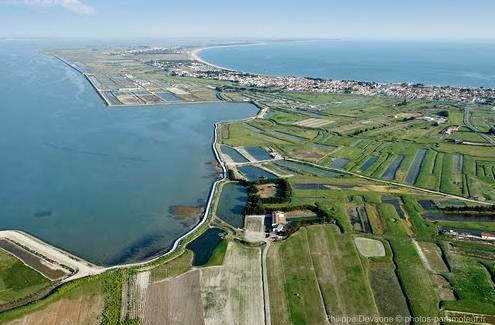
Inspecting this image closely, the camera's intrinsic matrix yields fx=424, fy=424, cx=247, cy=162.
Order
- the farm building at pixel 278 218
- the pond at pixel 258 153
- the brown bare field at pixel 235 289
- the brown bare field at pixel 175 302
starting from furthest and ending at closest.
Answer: the pond at pixel 258 153
the farm building at pixel 278 218
the brown bare field at pixel 235 289
the brown bare field at pixel 175 302

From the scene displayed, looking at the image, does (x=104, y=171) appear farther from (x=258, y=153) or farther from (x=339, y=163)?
(x=339, y=163)

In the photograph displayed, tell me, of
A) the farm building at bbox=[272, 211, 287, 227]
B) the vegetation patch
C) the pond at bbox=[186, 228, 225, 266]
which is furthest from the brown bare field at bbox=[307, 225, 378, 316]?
the pond at bbox=[186, 228, 225, 266]

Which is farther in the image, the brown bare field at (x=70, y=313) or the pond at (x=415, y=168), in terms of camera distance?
the pond at (x=415, y=168)

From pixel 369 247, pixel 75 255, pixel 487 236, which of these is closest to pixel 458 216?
pixel 487 236

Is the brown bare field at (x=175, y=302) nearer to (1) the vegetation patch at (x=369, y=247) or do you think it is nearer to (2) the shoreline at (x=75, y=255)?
(2) the shoreline at (x=75, y=255)

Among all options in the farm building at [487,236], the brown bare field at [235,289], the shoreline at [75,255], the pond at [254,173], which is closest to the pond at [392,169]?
the pond at [254,173]

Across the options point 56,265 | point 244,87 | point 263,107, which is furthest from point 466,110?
point 56,265

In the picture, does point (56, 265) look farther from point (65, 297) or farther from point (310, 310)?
point (310, 310)

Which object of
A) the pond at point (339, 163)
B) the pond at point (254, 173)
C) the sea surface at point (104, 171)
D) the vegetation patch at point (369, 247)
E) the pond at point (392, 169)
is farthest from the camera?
the pond at point (339, 163)
